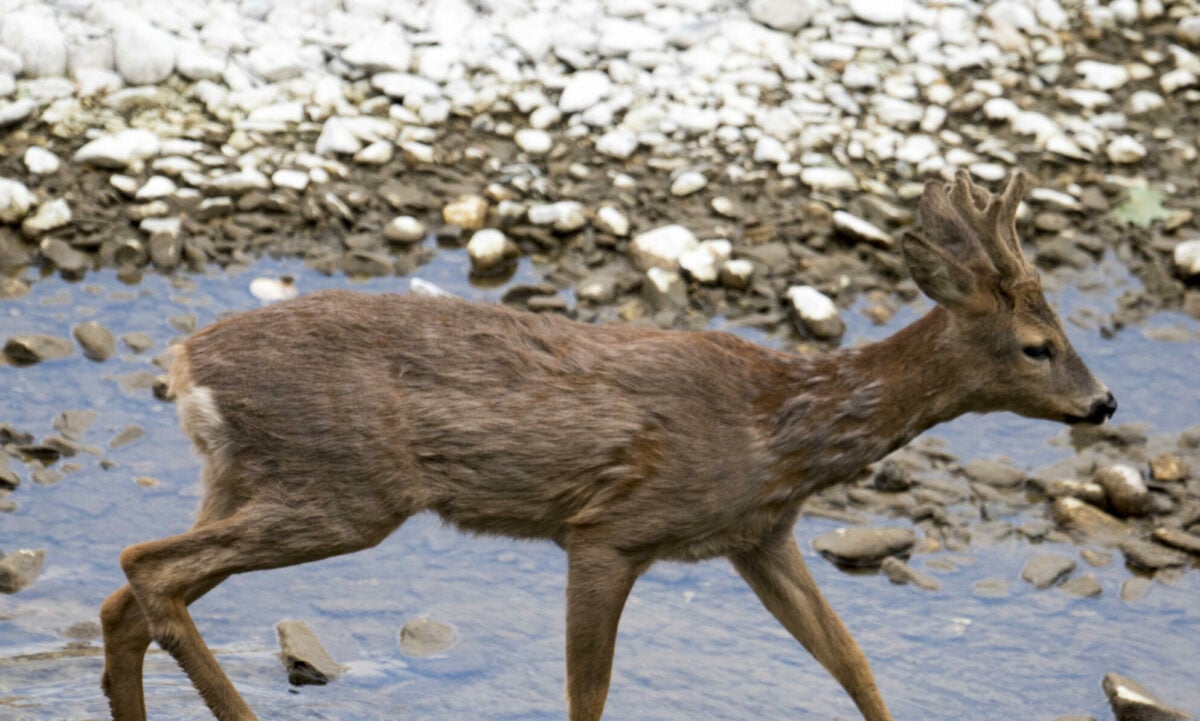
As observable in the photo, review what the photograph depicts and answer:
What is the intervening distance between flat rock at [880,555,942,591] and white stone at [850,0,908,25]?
16.1ft

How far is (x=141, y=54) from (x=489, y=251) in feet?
7.89

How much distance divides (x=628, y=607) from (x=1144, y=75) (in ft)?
19.4

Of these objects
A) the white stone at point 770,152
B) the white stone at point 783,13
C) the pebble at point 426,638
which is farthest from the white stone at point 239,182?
the pebble at point 426,638

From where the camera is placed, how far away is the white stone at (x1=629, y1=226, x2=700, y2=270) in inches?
367

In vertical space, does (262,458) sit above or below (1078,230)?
above

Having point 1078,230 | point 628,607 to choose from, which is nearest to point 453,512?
point 628,607

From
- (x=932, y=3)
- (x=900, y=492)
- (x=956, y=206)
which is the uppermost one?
(x=956, y=206)

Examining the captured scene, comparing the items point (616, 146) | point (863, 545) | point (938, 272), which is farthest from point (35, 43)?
point (938, 272)

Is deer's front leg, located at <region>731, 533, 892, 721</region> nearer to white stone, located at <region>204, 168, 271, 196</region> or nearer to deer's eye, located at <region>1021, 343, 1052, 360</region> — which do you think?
deer's eye, located at <region>1021, 343, 1052, 360</region>

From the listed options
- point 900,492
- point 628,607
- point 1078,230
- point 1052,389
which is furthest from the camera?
point 1078,230

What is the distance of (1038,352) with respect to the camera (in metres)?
6.04

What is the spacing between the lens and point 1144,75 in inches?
439

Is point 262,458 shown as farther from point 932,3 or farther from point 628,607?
point 932,3

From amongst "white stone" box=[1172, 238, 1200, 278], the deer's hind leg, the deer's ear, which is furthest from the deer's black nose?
"white stone" box=[1172, 238, 1200, 278]
